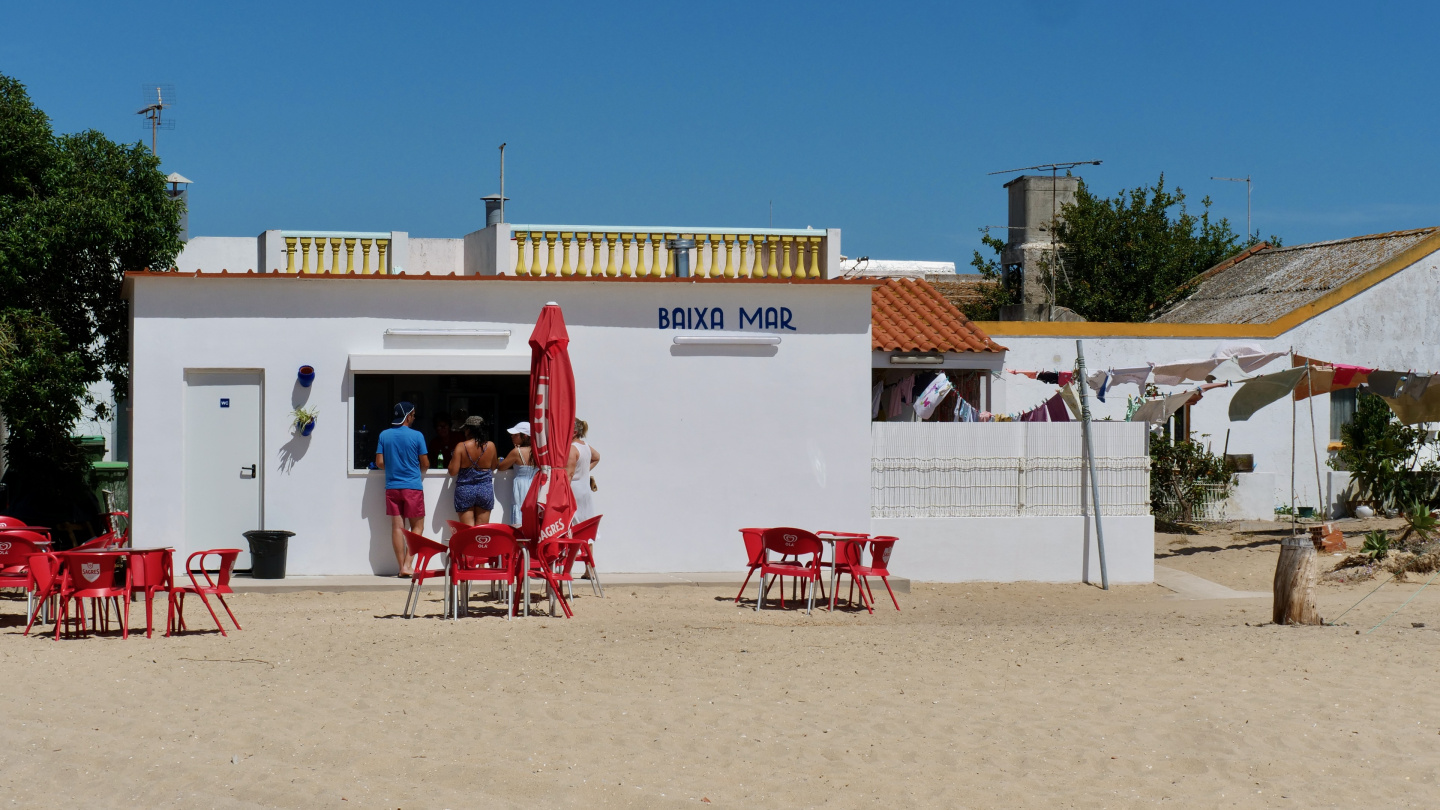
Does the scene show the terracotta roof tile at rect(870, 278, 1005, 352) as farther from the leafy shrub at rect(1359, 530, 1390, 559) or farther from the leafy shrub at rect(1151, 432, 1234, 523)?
the leafy shrub at rect(1359, 530, 1390, 559)

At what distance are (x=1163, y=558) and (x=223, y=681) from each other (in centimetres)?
1199

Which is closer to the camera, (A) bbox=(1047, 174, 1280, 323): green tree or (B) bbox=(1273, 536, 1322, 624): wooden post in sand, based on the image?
(B) bbox=(1273, 536, 1322, 624): wooden post in sand

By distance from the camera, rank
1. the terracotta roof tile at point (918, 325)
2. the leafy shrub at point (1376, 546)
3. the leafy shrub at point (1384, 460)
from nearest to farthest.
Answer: the leafy shrub at point (1376, 546) → the terracotta roof tile at point (918, 325) → the leafy shrub at point (1384, 460)

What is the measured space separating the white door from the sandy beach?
6.35ft

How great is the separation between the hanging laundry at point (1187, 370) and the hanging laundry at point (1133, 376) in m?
0.13

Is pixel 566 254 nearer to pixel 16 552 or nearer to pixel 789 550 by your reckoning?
pixel 789 550

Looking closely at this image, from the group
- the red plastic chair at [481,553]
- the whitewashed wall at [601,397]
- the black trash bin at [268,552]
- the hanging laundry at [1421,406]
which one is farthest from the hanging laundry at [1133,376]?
the black trash bin at [268,552]

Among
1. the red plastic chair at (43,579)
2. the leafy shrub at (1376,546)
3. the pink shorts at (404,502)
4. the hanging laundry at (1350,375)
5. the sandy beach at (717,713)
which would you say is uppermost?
the hanging laundry at (1350,375)

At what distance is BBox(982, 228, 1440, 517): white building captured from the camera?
68.8 feet

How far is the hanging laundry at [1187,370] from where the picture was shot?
53.7 feet

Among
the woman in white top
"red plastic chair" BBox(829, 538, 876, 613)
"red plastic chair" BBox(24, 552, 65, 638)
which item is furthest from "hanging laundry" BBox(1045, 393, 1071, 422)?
"red plastic chair" BBox(24, 552, 65, 638)

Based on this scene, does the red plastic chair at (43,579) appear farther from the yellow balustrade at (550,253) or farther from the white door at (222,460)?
the yellow balustrade at (550,253)

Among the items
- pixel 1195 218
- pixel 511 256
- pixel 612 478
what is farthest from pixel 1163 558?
pixel 1195 218

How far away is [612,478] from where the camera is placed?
13344 millimetres
